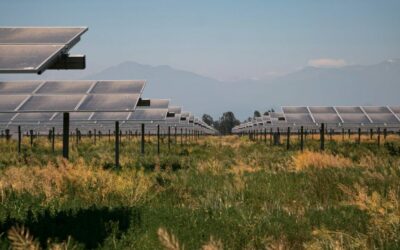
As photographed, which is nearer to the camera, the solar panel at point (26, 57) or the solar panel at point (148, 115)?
the solar panel at point (26, 57)

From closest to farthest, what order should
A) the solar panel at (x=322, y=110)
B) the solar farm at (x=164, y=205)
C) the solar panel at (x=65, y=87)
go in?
the solar farm at (x=164, y=205) < the solar panel at (x=65, y=87) < the solar panel at (x=322, y=110)

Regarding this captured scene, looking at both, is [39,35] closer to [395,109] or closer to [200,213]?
[200,213]

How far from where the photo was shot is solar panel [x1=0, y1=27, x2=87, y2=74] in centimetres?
687

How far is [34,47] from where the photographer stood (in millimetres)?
8164

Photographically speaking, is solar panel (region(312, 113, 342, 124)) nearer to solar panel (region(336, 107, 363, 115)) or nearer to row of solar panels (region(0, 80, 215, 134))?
solar panel (region(336, 107, 363, 115))

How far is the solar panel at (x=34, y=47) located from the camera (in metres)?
6.87

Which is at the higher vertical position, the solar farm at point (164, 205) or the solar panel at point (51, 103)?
the solar panel at point (51, 103)

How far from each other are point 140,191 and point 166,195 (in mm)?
756

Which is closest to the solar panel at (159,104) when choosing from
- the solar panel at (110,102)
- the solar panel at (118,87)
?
the solar panel at (118,87)

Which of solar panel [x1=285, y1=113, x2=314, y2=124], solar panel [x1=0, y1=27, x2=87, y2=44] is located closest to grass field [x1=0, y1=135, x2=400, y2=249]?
solar panel [x1=0, y1=27, x2=87, y2=44]

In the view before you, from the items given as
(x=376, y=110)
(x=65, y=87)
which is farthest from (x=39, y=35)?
(x=376, y=110)

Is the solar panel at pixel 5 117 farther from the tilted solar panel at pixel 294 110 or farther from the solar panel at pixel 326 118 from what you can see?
the tilted solar panel at pixel 294 110

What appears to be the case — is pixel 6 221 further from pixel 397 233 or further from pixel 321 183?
pixel 321 183

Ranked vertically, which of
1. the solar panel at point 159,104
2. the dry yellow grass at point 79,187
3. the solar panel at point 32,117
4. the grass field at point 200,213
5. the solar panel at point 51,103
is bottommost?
the grass field at point 200,213
